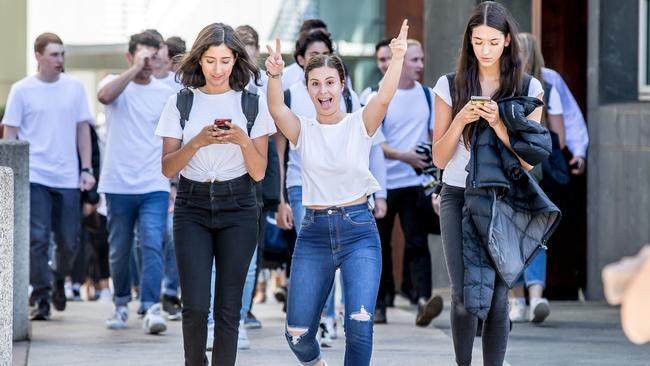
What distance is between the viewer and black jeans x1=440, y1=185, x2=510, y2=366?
17.9ft

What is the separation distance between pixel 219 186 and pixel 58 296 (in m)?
5.28

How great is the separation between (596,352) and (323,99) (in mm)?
2911

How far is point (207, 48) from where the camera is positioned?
18.6 feet

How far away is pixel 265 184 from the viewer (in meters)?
8.02

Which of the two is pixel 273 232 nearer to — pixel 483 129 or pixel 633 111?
pixel 633 111

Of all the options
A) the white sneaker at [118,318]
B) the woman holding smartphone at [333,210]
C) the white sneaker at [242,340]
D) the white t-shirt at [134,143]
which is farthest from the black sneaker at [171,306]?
the woman holding smartphone at [333,210]

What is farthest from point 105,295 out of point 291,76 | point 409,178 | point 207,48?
point 207,48

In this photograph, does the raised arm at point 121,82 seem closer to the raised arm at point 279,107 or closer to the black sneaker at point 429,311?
the black sneaker at point 429,311

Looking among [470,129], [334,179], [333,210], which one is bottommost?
[333,210]

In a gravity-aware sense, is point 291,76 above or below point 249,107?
above

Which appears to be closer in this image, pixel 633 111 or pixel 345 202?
pixel 345 202

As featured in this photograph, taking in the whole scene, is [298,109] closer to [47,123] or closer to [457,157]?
[457,157]

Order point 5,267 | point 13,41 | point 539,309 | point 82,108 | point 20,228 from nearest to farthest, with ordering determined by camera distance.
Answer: point 5,267
point 20,228
point 539,309
point 82,108
point 13,41

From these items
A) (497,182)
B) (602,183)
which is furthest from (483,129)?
(602,183)
